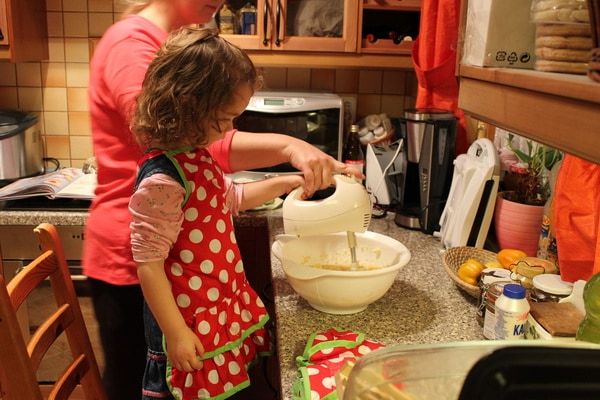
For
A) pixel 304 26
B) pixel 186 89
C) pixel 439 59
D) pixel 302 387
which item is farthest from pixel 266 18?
pixel 302 387

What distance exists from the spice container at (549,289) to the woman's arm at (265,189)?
0.53m

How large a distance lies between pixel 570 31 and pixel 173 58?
2.23 feet

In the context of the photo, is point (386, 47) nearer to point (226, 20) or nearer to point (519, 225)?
point (226, 20)

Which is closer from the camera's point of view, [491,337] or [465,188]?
[491,337]

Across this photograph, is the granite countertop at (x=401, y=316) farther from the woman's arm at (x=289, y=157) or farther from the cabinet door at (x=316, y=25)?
the cabinet door at (x=316, y=25)

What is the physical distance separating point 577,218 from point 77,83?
2091 millimetres

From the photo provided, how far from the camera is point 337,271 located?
1.17 metres

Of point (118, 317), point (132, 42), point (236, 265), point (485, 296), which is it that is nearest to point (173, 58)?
point (132, 42)

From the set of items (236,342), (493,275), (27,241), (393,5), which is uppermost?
(393,5)

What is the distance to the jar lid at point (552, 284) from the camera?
114 centimetres

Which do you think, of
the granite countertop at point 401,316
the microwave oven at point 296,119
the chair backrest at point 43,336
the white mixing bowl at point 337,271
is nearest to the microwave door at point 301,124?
the microwave oven at point 296,119

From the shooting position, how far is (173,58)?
3.53 feet

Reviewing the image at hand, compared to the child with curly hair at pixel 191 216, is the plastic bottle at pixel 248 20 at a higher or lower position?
higher

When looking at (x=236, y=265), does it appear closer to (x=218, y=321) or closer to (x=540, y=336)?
(x=218, y=321)
